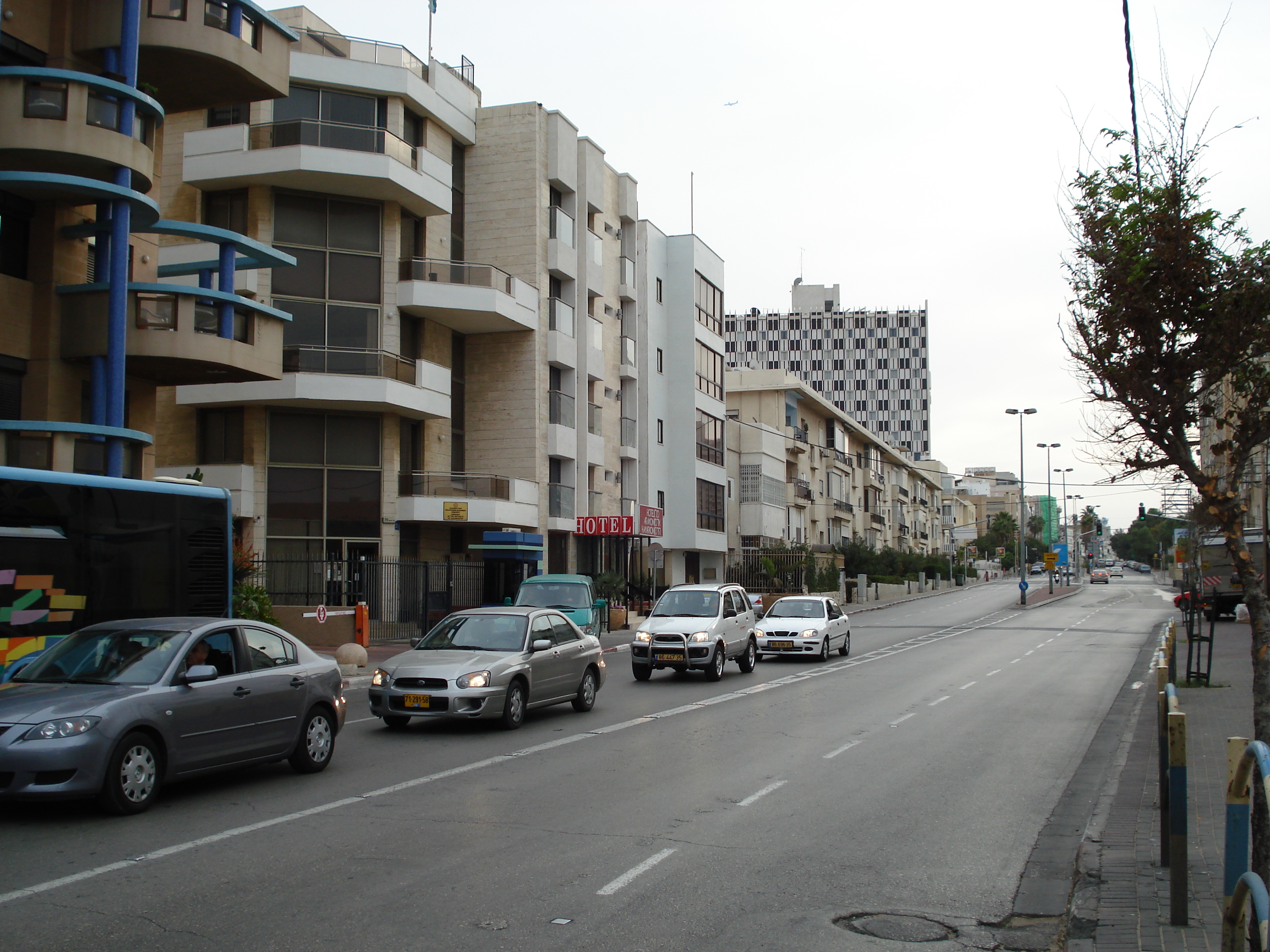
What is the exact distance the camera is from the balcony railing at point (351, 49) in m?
33.6

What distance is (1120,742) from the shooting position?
14047mm

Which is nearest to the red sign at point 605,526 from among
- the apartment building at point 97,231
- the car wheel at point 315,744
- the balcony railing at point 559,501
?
the balcony railing at point 559,501

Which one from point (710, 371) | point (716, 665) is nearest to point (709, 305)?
point (710, 371)

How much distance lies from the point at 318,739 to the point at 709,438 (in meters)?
46.6

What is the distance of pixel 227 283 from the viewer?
22578mm

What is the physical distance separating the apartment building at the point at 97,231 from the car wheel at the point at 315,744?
938 cm

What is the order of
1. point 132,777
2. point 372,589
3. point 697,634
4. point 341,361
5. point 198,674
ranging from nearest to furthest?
point 132,777 < point 198,674 < point 697,634 < point 372,589 < point 341,361

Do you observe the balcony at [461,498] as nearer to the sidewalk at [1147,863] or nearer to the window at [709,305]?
the window at [709,305]

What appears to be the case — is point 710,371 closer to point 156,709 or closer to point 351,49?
point 351,49

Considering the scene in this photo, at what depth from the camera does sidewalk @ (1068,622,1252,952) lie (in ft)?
19.7

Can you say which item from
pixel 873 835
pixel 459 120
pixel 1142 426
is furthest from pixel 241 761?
pixel 459 120

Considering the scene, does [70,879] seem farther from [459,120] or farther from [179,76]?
[459,120]

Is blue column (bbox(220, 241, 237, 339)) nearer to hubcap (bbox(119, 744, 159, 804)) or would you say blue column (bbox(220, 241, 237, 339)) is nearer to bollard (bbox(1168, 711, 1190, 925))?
hubcap (bbox(119, 744, 159, 804))

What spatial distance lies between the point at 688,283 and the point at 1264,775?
5171 centimetres
